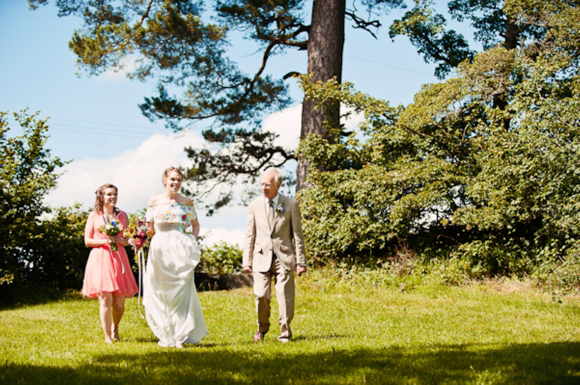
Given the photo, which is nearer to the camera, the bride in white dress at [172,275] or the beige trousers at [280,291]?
the bride in white dress at [172,275]

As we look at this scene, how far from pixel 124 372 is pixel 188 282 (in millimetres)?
1778

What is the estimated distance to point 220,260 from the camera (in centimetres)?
1805

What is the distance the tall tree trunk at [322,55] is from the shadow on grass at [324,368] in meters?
10.8

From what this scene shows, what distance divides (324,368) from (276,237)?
79.3 inches

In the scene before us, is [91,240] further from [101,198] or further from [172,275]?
[172,275]

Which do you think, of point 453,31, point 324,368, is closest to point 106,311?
point 324,368

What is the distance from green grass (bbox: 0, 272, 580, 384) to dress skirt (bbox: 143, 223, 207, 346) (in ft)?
0.80

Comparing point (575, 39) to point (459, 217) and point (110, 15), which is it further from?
point (110, 15)

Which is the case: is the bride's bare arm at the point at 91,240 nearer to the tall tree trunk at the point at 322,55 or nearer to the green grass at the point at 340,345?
the green grass at the point at 340,345

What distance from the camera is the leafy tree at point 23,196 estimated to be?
13.7 m

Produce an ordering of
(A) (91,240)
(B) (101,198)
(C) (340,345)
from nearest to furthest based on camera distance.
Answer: (C) (340,345) → (A) (91,240) → (B) (101,198)

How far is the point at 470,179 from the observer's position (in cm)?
1382

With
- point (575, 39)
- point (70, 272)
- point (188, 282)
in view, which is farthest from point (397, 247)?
point (188, 282)

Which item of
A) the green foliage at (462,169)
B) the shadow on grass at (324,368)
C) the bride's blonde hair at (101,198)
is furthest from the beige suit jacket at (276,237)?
the green foliage at (462,169)
